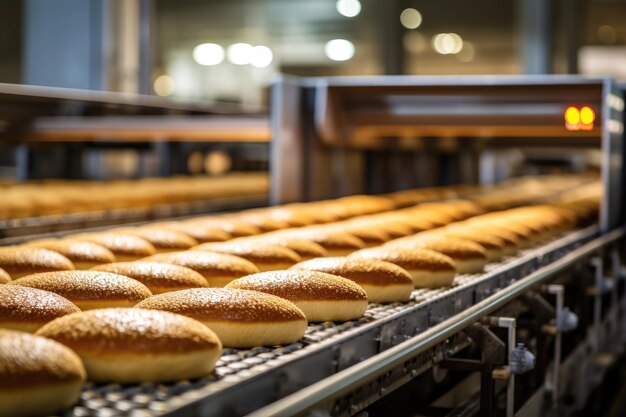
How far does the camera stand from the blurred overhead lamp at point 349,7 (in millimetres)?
11906

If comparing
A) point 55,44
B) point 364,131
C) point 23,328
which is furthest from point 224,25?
point 23,328

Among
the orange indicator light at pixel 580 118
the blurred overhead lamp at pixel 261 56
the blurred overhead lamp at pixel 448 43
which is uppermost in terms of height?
the blurred overhead lamp at pixel 448 43

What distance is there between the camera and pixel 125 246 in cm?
216

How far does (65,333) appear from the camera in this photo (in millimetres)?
1206

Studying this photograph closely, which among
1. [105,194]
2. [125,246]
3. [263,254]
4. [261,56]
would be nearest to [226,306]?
[263,254]

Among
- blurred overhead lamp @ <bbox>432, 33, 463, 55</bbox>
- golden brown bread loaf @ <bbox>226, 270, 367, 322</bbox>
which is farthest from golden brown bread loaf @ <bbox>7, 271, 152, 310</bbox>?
blurred overhead lamp @ <bbox>432, 33, 463, 55</bbox>

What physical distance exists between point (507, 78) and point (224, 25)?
32.6 ft

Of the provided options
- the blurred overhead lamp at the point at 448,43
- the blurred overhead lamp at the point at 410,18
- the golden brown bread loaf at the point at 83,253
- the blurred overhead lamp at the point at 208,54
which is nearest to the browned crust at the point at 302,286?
the golden brown bread loaf at the point at 83,253

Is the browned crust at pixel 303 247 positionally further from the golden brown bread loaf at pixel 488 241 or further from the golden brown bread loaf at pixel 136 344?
the golden brown bread loaf at pixel 136 344

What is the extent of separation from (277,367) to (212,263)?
69 centimetres

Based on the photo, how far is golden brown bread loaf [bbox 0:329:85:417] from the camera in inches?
39.3

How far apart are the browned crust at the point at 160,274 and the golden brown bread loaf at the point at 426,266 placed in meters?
0.52

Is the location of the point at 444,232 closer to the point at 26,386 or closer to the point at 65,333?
the point at 65,333

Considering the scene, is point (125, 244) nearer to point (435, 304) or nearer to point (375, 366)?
point (435, 304)
